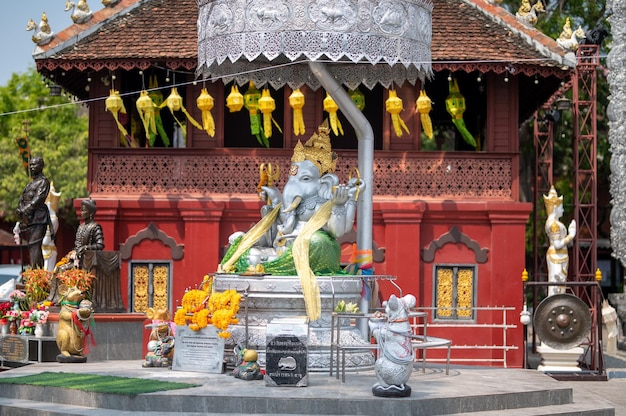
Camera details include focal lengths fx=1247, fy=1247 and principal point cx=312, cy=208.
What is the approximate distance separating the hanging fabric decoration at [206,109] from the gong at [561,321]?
651 cm

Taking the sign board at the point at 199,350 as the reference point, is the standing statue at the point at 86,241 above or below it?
above

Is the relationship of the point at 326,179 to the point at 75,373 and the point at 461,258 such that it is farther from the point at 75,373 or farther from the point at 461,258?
the point at 461,258

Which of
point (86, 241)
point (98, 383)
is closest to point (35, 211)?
point (86, 241)

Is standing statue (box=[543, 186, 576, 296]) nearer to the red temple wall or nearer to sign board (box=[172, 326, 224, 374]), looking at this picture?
the red temple wall

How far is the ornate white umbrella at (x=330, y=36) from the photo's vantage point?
15.1 m

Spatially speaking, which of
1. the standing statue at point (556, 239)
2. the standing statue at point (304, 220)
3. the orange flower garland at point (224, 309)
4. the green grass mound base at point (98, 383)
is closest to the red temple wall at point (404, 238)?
the standing statue at point (556, 239)

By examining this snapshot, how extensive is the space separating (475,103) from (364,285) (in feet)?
39.5

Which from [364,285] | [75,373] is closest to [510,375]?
[364,285]

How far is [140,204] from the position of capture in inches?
915

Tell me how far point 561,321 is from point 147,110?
27.1ft

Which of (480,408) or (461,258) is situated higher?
(461,258)

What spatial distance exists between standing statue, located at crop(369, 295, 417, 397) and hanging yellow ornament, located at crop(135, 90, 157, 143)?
10741 millimetres

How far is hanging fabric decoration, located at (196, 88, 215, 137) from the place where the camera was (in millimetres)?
21703

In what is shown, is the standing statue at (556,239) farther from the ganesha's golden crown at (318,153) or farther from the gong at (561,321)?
the ganesha's golden crown at (318,153)
